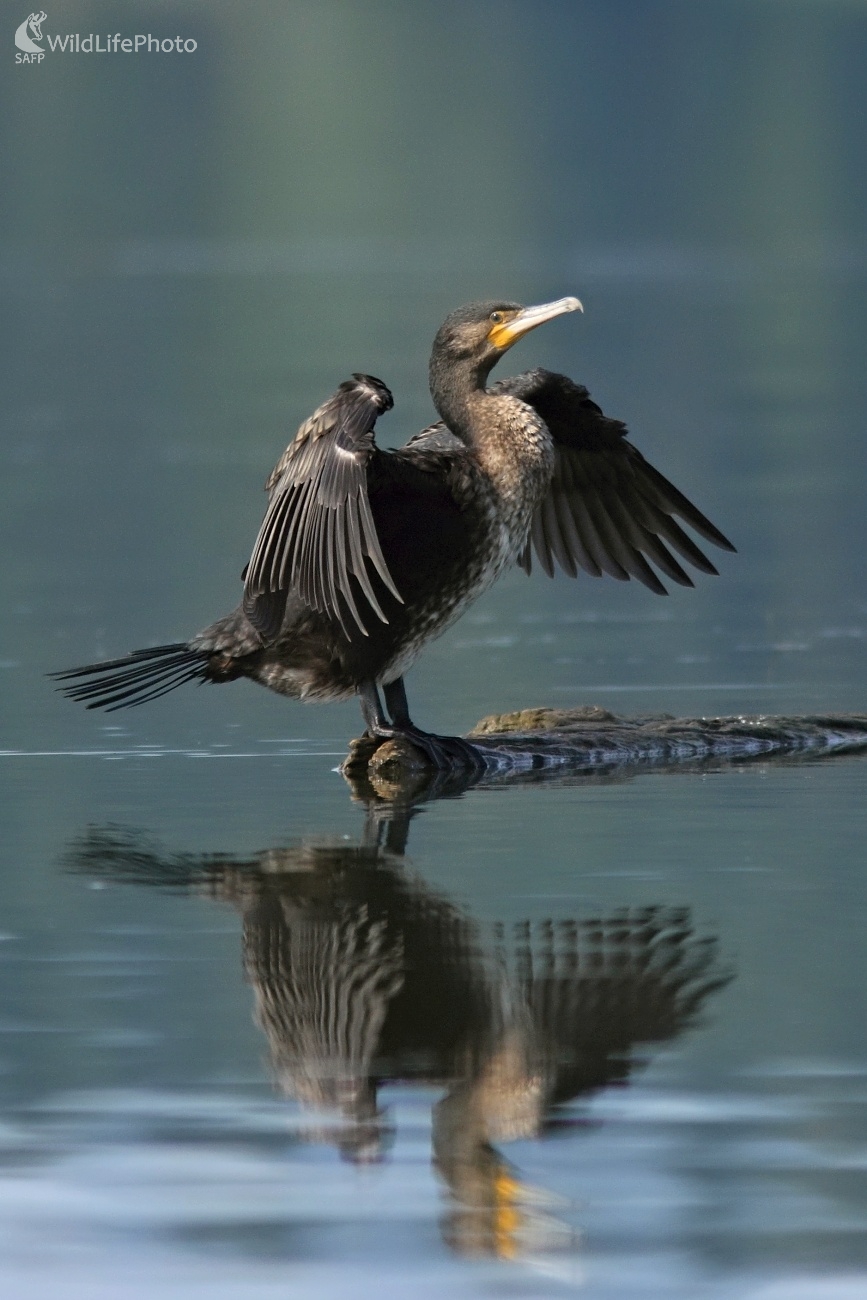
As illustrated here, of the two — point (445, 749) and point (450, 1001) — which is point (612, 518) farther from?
point (450, 1001)

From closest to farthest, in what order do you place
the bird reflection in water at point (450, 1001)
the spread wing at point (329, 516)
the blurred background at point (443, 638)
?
the bird reflection in water at point (450, 1001) → the blurred background at point (443, 638) → the spread wing at point (329, 516)

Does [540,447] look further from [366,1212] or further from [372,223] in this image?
[372,223]

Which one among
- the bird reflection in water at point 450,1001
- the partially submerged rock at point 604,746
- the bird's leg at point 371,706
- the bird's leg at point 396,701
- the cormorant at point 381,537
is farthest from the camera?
the bird's leg at point 396,701

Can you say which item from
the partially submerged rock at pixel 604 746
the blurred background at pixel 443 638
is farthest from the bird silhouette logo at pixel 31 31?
the partially submerged rock at pixel 604 746

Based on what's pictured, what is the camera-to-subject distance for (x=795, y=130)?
124 metres

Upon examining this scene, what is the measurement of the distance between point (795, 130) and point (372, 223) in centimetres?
3485

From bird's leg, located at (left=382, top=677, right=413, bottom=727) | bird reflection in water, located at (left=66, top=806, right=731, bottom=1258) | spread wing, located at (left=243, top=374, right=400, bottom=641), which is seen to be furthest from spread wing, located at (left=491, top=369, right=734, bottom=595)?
bird reflection in water, located at (left=66, top=806, right=731, bottom=1258)

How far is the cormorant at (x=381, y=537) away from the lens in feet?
22.3

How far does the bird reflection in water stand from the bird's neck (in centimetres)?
173

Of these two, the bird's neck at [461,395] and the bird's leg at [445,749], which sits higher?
the bird's neck at [461,395]

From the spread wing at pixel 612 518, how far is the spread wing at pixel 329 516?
1455mm

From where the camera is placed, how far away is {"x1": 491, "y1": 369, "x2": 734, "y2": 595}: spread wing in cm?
834

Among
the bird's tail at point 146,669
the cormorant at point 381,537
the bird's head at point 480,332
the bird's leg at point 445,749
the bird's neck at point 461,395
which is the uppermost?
the bird's head at point 480,332

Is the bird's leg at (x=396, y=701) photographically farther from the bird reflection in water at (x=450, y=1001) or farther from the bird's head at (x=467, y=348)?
the bird reflection in water at (x=450, y=1001)
